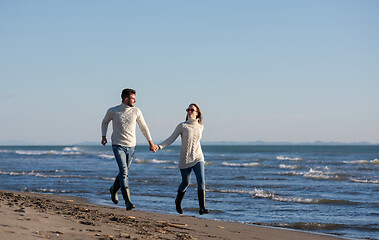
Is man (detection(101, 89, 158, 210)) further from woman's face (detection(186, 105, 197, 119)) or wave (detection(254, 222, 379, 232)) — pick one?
wave (detection(254, 222, 379, 232))

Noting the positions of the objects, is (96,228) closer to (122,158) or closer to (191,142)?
(122,158)

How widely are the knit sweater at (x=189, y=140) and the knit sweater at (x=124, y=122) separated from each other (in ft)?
1.76

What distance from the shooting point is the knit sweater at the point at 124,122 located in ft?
24.8

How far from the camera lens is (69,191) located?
15.5 meters

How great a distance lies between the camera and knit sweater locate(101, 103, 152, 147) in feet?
24.8

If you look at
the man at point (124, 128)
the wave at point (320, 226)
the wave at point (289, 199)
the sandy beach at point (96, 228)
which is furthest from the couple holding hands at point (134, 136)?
the wave at point (289, 199)

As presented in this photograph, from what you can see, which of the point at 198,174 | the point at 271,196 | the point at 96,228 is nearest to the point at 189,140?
the point at 198,174

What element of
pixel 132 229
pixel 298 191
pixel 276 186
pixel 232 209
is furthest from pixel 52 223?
pixel 276 186

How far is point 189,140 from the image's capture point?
754cm

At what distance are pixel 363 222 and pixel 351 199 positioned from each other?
162 inches

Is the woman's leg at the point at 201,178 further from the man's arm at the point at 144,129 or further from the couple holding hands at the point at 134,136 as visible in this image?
the man's arm at the point at 144,129

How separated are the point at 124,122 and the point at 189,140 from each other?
1069 mm

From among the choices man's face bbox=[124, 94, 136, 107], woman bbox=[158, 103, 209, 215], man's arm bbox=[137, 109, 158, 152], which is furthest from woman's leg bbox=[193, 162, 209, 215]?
man's face bbox=[124, 94, 136, 107]

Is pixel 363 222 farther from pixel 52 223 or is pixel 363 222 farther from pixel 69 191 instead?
pixel 69 191
